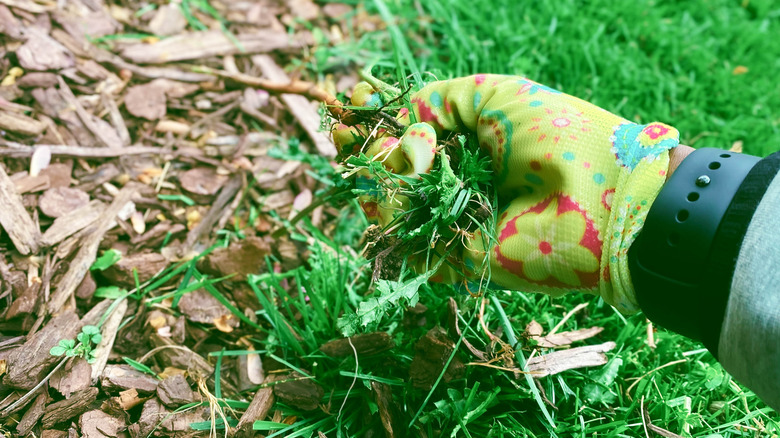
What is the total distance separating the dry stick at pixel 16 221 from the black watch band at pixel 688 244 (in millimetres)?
1649

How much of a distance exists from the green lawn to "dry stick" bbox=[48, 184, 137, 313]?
0.59 m

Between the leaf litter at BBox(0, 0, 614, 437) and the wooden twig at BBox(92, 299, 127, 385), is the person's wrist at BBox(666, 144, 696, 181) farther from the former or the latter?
the wooden twig at BBox(92, 299, 127, 385)

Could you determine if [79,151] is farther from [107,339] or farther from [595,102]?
[595,102]

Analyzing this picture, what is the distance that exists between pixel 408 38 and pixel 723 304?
6.75ft

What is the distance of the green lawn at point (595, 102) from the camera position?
150 cm

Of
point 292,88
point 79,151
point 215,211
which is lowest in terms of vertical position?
point 215,211

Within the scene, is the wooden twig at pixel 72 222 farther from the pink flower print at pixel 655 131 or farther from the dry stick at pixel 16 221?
the pink flower print at pixel 655 131

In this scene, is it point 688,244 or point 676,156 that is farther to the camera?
point 676,156

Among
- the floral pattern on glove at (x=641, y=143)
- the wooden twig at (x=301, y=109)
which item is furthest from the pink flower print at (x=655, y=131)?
the wooden twig at (x=301, y=109)

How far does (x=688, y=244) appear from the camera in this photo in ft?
3.35

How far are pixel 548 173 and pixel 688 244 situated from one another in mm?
307

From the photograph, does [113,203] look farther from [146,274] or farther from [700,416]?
[700,416]

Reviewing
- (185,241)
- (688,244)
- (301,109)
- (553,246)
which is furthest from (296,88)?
(688,244)

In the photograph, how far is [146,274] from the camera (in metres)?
1.77
